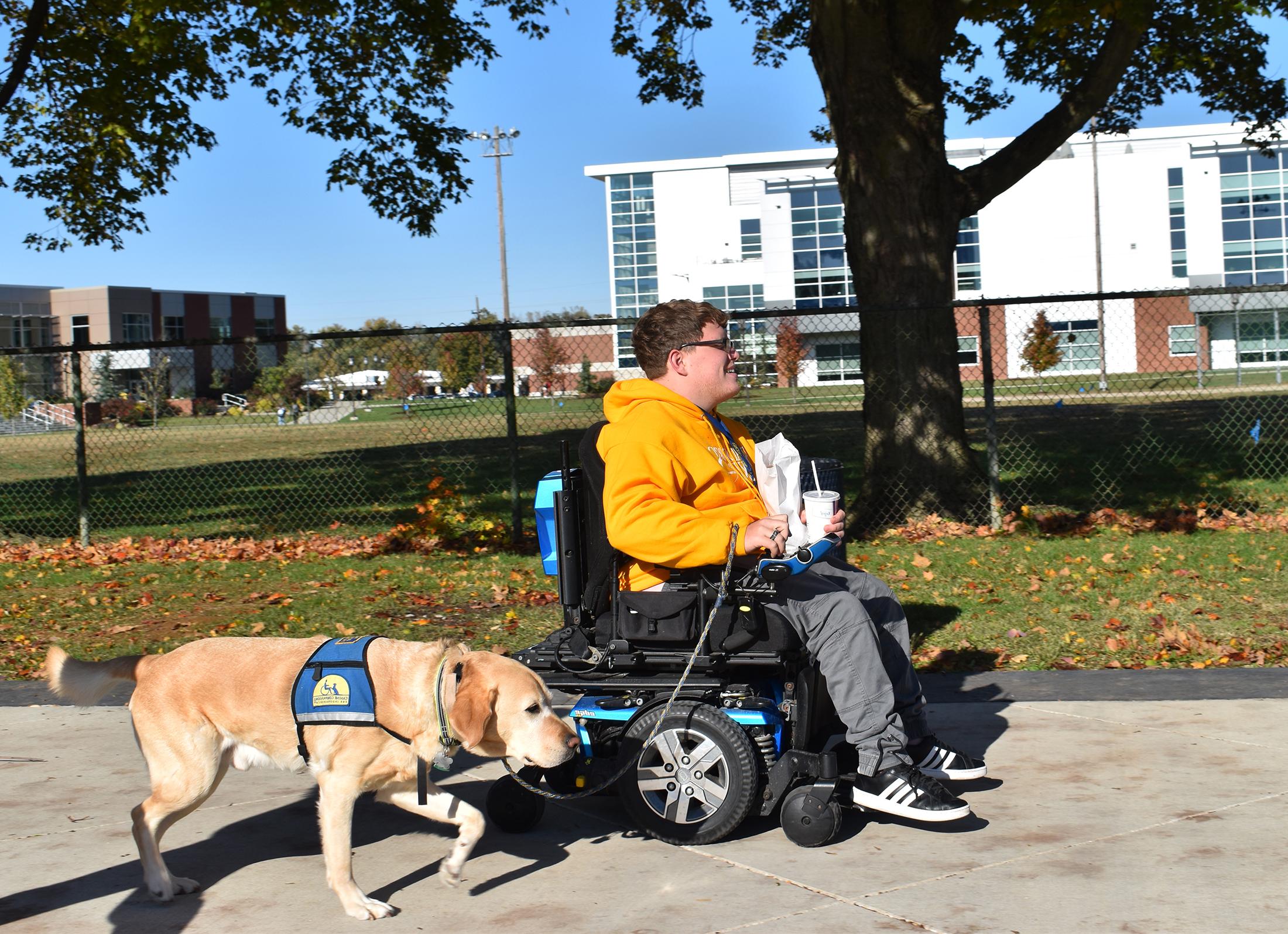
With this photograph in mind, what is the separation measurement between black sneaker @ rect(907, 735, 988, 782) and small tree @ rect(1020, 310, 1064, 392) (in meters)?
25.4

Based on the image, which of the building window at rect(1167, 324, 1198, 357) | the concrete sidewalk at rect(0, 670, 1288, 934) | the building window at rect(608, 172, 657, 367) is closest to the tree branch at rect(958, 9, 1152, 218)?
the concrete sidewalk at rect(0, 670, 1288, 934)

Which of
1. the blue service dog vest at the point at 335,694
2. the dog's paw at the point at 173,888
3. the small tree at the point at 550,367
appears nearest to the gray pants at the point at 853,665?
the blue service dog vest at the point at 335,694

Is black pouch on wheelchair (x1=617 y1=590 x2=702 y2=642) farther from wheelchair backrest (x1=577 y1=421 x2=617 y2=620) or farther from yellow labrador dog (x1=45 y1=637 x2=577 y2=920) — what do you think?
yellow labrador dog (x1=45 y1=637 x2=577 y2=920)

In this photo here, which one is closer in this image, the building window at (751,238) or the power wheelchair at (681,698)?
the power wheelchair at (681,698)

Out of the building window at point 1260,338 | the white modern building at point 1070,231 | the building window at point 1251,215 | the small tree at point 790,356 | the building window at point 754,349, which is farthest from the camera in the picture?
the building window at point 1251,215

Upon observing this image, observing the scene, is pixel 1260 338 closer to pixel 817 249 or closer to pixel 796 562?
pixel 817 249

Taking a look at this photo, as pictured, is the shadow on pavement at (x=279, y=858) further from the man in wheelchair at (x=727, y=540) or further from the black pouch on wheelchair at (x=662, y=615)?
the man in wheelchair at (x=727, y=540)

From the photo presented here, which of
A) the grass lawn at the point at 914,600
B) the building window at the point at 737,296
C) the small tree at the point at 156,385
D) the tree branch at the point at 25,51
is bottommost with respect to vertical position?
the grass lawn at the point at 914,600

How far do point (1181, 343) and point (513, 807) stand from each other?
3815 cm

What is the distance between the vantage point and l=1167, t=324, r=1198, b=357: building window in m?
34.4

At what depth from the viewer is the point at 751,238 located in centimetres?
7475

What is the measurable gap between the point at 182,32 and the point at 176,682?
12.7 meters

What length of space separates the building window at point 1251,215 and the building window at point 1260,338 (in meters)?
20.8

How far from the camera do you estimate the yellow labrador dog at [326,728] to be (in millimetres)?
3520
